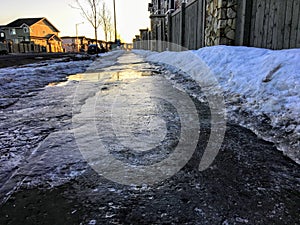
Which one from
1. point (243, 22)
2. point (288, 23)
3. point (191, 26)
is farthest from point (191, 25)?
point (288, 23)

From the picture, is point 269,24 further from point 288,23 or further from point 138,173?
point 138,173

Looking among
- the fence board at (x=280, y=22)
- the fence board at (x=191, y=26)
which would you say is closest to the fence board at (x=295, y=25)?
the fence board at (x=280, y=22)

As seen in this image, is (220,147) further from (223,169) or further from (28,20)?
(28,20)

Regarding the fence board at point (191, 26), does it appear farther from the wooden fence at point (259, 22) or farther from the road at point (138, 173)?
the road at point (138, 173)

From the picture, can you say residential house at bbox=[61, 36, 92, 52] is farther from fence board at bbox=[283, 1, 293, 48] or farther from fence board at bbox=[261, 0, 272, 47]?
fence board at bbox=[283, 1, 293, 48]

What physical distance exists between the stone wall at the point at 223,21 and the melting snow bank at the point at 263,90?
1.07m

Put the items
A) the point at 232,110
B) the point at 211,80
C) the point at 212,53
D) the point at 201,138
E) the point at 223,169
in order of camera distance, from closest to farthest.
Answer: the point at 223,169
the point at 201,138
the point at 232,110
the point at 211,80
the point at 212,53

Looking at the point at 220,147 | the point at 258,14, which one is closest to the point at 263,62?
the point at 258,14

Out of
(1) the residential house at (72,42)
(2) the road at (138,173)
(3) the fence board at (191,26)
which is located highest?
(1) the residential house at (72,42)

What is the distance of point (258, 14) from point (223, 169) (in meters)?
4.14

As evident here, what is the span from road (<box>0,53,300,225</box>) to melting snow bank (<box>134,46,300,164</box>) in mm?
174

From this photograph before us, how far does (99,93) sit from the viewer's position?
4.39m

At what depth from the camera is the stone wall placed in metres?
5.36

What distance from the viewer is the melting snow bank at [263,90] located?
216cm
